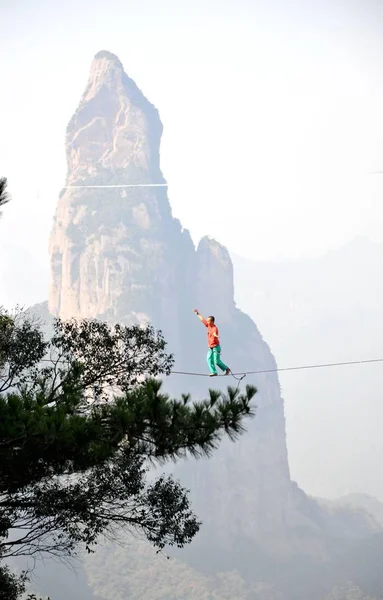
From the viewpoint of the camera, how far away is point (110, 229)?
132 m

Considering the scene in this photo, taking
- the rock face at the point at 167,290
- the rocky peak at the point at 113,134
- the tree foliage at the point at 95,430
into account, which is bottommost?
the tree foliage at the point at 95,430

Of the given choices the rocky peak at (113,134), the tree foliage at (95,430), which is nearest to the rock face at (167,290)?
the rocky peak at (113,134)

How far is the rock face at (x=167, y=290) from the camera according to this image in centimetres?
10881

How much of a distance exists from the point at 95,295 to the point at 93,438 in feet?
367

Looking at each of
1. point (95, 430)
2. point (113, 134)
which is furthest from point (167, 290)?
point (95, 430)

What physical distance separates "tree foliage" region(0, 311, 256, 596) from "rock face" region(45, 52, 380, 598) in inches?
3449

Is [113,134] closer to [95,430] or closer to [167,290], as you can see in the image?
[167,290]

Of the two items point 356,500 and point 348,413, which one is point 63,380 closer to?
point 356,500

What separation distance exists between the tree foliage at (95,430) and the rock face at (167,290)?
8760cm

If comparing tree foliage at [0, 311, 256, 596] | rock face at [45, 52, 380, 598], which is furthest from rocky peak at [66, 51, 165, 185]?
tree foliage at [0, 311, 256, 596]

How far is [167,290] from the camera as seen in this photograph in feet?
418

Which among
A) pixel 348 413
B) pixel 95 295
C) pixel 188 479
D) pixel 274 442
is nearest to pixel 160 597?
pixel 188 479

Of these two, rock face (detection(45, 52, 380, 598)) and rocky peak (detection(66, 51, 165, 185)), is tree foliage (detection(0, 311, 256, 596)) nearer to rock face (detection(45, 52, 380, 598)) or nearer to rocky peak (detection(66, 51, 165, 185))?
rock face (detection(45, 52, 380, 598))

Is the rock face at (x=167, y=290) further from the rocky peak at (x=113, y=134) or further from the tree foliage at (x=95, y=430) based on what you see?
the tree foliage at (x=95, y=430)
